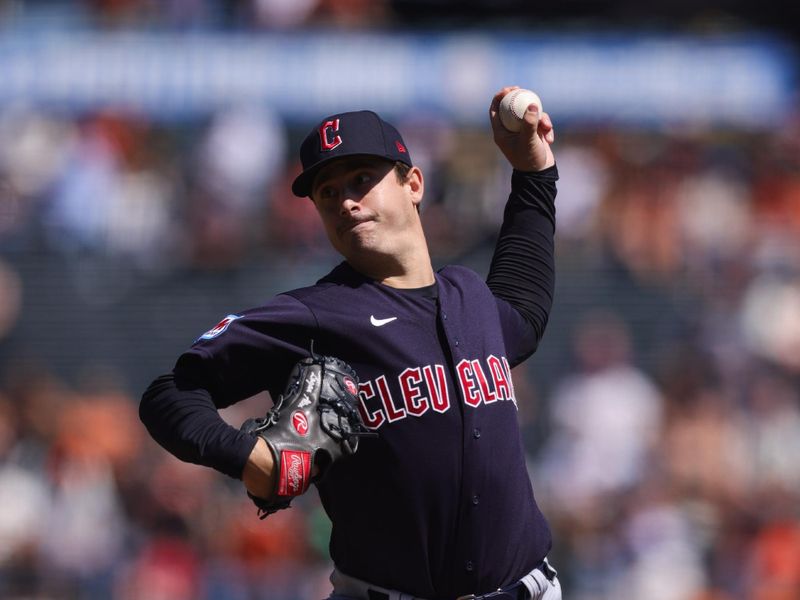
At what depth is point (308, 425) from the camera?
299 centimetres

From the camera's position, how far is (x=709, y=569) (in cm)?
813

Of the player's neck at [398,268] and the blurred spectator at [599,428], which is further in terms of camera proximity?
the blurred spectator at [599,428]

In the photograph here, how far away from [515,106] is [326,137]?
2.13 ft

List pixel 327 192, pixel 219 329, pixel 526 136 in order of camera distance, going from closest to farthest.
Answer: pixel 219 329, pixel 327 192, pixel 526 136

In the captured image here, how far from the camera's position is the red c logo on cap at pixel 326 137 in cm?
335

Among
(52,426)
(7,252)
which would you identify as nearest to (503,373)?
(52,426)

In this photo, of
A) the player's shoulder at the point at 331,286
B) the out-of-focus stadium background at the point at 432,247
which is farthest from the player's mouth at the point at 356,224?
the out-of-focus stadium background at the point at 432,247

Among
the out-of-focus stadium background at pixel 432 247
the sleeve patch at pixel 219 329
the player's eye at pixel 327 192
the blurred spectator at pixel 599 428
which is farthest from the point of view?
the blurred spectator at pixel 599 428

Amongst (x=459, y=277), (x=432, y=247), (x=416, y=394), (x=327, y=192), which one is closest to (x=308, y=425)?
(x=416, y=394)

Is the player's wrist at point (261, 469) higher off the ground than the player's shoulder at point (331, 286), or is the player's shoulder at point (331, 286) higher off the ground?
the player's shoulder at point (331, 286)

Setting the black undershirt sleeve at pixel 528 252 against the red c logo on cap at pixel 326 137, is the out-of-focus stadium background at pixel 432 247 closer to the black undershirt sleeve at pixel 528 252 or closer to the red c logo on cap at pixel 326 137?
the black undershirt sleeve at pixel 528 252

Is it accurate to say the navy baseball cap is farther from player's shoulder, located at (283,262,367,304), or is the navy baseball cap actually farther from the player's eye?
player's shoulder, located at (283,262,367,304)

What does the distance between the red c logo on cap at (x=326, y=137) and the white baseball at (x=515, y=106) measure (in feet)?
1.94

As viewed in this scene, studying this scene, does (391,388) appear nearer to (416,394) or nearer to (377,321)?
(416,394)
